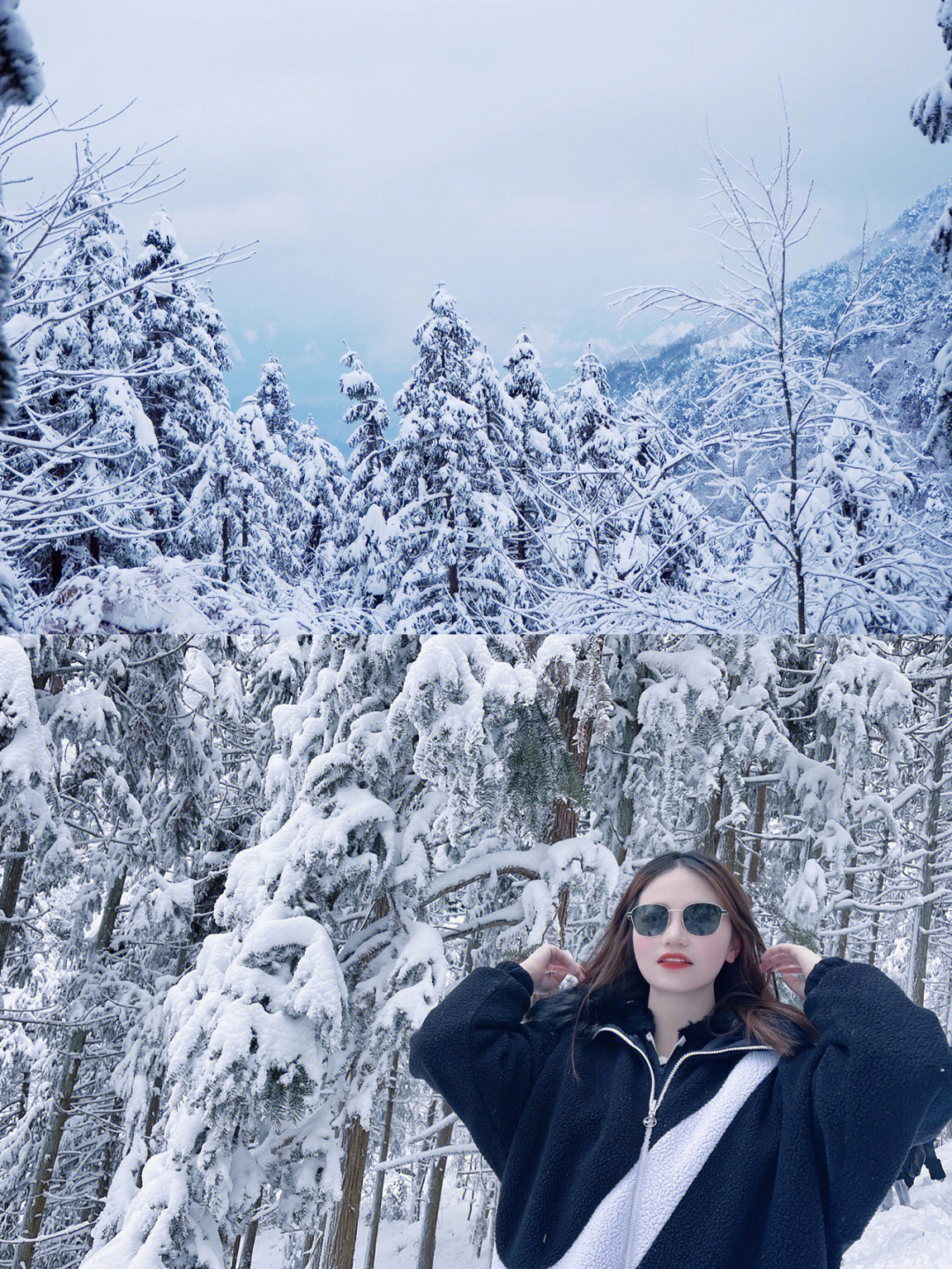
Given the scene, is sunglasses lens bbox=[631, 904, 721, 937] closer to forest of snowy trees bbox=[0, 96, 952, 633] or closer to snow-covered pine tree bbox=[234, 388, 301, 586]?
forest of snowy trees bbox=[0, 96, 952, 633]

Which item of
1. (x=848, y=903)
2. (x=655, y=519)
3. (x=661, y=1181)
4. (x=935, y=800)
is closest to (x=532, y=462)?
(x=655, y=519)

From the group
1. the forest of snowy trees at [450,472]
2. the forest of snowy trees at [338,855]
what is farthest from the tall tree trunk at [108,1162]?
the forest of snowy trees at [450,472]

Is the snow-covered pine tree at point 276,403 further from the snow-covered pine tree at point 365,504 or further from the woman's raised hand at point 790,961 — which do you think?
the woman's raised hand at point 790,961

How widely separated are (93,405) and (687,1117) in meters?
2.26

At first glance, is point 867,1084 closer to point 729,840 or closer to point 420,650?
point 420,650

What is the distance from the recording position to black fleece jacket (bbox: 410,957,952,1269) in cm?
118

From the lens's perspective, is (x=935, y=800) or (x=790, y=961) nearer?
(x=790, y=961)

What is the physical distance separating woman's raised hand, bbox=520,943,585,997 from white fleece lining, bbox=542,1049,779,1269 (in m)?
0.29

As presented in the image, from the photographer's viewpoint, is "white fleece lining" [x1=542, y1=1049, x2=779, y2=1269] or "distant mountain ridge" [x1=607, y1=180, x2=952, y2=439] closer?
"white fleece lining" [x1=542, y1=1049, x2=779, y2=1269]

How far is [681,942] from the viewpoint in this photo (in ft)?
4.82

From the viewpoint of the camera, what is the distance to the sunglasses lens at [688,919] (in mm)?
1480

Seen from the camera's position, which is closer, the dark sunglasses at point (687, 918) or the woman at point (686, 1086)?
the woman at point (686, 1086)

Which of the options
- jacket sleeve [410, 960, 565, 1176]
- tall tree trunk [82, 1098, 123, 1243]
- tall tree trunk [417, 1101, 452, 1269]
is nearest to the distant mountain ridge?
jacket sleeve [410, 960, 565, 1176]

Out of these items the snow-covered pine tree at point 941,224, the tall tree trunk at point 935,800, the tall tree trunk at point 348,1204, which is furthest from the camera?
the tall tree trunk at point 935,800
